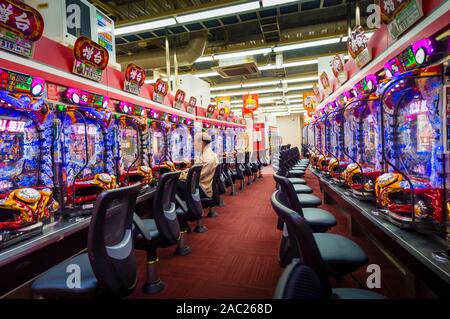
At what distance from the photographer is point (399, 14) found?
2.53 metres

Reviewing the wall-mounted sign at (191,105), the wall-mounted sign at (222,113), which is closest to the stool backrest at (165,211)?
the wall-mounted sign at (191,105)

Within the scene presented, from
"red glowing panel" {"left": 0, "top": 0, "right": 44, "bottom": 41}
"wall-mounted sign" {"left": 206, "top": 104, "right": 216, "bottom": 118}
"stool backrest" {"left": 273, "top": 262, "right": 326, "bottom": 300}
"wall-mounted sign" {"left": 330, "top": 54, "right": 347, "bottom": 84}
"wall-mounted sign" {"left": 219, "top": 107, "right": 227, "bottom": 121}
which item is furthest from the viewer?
"wall-mounted sign" {"left": 219, "top": 107, "right": 227, "bottom": 121}

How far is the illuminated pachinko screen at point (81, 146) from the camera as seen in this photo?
9.64 feet

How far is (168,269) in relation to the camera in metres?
2.62

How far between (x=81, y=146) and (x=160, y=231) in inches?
74.4

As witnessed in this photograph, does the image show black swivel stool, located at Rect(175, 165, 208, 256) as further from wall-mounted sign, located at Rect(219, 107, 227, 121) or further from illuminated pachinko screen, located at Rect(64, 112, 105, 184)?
wall-mounted sign, located at Rect(219, 107, 227, 121)

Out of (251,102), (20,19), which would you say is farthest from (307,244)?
(251,102)

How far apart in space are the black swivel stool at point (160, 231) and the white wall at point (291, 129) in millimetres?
18641

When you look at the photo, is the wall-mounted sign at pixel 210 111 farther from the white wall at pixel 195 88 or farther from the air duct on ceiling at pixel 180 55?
the air duct on ceiling at pixel 180 55

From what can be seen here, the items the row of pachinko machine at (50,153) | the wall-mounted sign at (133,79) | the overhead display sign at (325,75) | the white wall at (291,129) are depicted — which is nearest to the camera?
the row of pachinko machine at (50,153)

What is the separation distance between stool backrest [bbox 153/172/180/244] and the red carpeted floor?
0.47 metres

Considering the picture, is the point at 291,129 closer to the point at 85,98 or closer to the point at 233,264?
the point at 85,98

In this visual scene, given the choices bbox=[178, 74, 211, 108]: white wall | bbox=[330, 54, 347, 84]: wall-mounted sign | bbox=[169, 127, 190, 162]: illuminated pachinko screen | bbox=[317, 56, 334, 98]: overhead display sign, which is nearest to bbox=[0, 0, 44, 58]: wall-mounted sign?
bbox=[169, 127, 190, 162]: illuminated pachinko screen

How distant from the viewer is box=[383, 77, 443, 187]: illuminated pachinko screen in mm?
1849
